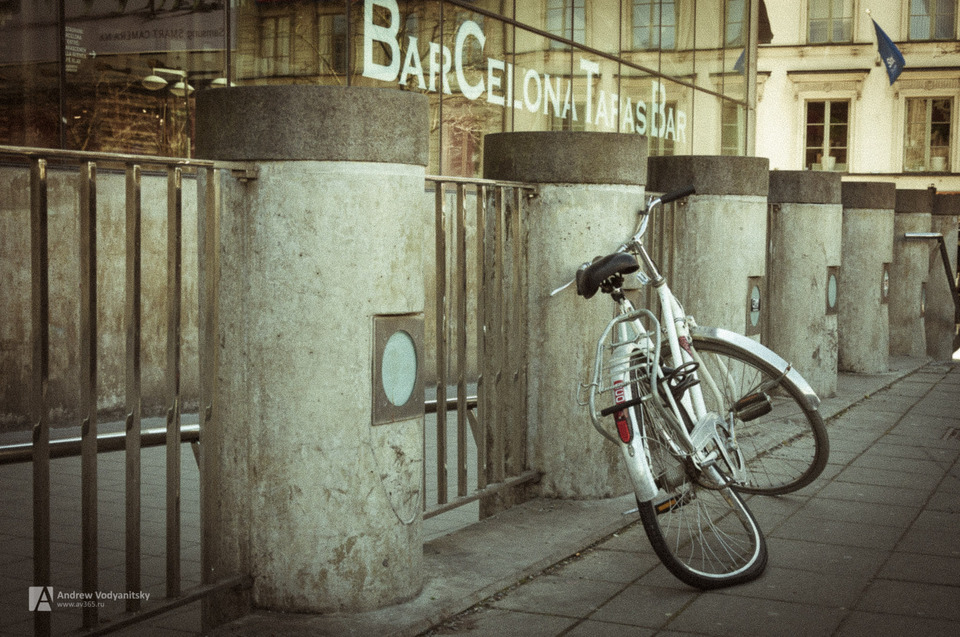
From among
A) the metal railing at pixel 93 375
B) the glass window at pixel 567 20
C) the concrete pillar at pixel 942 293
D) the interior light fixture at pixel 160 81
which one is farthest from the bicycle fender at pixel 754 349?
the glass window at pixel 567 20

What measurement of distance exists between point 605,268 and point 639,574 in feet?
3.99

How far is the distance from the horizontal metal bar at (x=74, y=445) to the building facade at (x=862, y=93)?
34816mm

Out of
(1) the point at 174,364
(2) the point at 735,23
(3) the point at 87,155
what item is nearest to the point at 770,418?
(1) the point at 174,364

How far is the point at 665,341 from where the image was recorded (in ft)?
16.6

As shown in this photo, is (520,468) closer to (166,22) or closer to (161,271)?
(161,271)

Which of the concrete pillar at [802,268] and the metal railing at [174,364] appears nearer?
the metal railing at [174,364]

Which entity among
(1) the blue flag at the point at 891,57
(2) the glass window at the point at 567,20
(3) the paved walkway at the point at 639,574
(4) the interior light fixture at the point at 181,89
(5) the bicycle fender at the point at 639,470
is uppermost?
(1) the blue flag at the point at 891,57

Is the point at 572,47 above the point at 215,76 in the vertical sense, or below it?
above

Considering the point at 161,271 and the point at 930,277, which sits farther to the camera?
the point at 930,277

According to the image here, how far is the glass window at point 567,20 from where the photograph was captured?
1730 centimetres

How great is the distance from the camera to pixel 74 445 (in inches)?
166

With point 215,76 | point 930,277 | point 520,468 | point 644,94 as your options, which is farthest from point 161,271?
point 644,94

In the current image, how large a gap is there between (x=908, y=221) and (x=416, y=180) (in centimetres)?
1101

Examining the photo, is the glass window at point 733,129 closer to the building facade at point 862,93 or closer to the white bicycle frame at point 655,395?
the building facade at point 862,93
